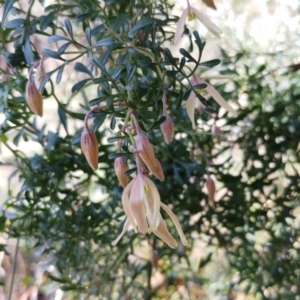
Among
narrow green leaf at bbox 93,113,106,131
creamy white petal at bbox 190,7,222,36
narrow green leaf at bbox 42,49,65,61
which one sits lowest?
narrow green leaf at bbox 93,113,106,131

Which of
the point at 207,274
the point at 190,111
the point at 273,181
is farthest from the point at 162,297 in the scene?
the point at 190,111

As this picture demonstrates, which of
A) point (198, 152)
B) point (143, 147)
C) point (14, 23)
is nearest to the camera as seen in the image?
point (143, 147)

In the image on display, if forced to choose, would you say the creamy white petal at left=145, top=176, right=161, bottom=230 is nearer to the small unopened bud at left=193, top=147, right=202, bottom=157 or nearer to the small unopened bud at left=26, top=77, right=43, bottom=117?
the small unopened bud at left=26, top=77, right=43, bottom=117

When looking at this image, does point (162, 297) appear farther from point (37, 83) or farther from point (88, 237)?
point (37, 83)

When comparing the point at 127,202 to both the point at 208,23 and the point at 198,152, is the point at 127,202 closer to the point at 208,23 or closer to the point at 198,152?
the point at 208,23

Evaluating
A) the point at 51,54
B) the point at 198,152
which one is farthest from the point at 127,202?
the point at 198,152

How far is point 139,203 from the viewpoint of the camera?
12.4 inches

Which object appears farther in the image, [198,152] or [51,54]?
[198,152]

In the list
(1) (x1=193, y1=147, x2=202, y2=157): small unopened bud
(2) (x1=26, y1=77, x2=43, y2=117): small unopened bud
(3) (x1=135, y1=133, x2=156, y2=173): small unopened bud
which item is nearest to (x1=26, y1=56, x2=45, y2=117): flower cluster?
(2) (x1=26, y1=77, x2=43, y2=117): small unopened bud

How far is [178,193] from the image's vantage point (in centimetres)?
65

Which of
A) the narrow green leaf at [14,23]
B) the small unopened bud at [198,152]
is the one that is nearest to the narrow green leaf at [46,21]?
the narrow green leaf at [14,23]

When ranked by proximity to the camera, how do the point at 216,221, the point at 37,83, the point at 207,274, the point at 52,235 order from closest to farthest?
the point at 37,83 < the point at 52,235 < the point at 216,221 < the point at 207,274

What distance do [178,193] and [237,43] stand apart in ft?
0.93

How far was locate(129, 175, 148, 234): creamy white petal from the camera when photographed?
315mm
